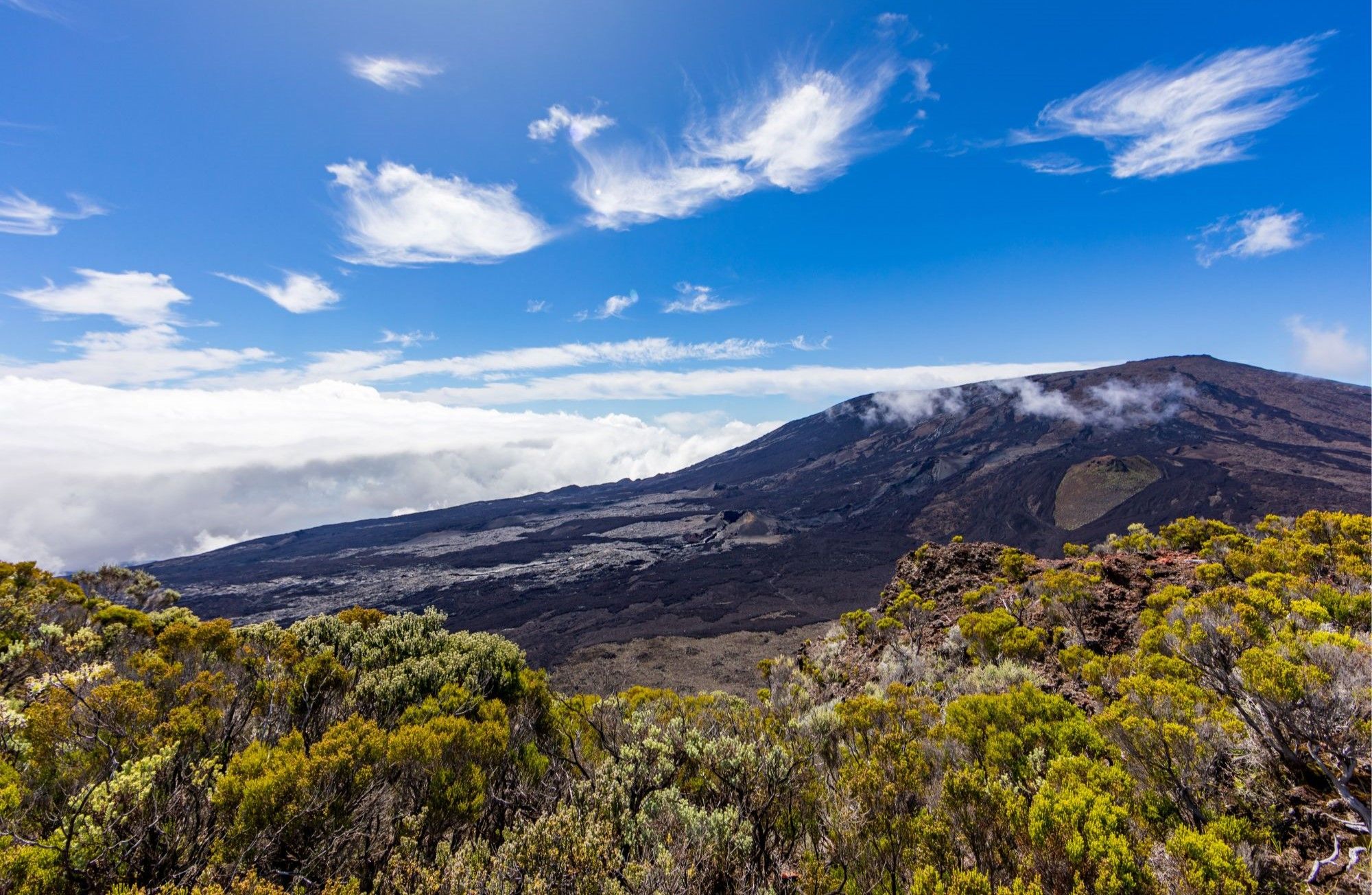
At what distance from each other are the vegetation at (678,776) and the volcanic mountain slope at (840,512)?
2886 centimetres

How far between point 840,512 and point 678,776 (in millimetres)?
73709

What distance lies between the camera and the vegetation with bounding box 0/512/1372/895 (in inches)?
128

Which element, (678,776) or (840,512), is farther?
(840,512)

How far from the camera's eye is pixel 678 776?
525 cm

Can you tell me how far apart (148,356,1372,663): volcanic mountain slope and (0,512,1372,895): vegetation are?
28864 millimetres

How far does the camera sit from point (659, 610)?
4253 cm

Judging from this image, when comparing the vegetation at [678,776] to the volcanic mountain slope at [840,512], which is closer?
the vegetation at [678,776]

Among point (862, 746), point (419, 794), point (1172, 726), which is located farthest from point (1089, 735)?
point (419, 794)

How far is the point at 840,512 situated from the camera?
2960 inches

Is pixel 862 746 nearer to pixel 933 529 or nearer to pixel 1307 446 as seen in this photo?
pixel 933 529

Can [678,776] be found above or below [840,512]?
above

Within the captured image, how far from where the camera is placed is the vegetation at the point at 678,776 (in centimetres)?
326

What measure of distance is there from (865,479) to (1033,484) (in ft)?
81.1

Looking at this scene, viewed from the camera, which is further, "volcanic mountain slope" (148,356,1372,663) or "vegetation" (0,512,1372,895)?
"volcanic mountain slope" (148,356,1372,663)
